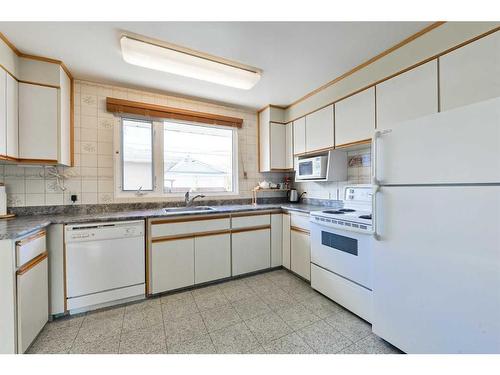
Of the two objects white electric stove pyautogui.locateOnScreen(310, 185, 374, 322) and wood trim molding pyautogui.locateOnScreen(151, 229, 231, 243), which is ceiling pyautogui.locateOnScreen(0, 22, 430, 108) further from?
wood trim molding pyautogui.locateOnScreen(151, 229, 231, 243)

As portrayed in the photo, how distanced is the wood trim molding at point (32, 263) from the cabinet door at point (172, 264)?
81 cm

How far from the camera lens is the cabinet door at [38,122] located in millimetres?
1852

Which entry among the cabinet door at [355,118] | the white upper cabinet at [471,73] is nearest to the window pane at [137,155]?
the cabinet door at [355,118]

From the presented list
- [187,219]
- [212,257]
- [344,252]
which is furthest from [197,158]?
[344,252]

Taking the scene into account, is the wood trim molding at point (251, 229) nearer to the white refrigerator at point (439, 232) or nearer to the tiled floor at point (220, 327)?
the tiled floor at point (220, 327)

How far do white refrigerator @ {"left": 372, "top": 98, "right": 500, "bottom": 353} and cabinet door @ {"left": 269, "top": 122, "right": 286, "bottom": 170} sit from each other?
5.66ft

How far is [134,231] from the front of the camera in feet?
6.69

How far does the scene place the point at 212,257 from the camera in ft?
7.86

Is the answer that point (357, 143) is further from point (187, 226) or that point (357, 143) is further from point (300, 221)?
point (187, 226)

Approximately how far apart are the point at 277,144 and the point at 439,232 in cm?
229

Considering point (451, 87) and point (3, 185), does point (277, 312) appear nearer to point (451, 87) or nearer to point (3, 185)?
point (451, 87)

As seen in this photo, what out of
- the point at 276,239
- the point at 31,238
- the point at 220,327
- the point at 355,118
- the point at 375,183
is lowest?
the point at 220,327

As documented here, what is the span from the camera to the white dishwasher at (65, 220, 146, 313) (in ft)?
5.98
